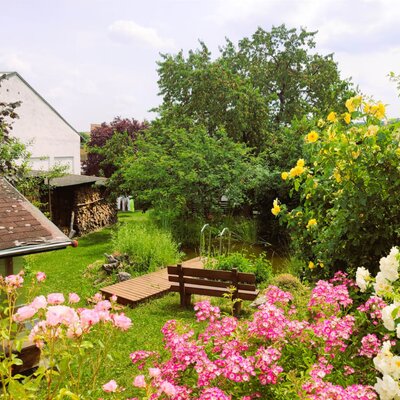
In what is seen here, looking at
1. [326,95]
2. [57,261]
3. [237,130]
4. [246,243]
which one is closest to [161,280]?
[57,261]

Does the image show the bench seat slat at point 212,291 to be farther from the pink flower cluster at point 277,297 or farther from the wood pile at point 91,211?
the wood pile at point 91,211

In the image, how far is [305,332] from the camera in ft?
10.4

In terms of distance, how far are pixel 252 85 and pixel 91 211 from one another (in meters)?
11.1

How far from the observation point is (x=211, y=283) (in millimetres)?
8492

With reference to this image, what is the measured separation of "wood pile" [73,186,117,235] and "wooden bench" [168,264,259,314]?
36.3 feet

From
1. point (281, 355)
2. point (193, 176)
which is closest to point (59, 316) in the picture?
point (281, 355)

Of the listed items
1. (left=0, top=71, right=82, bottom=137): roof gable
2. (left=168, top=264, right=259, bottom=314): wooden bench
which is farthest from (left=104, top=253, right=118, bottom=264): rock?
(left=0, top=71, right=82, bottom=137): roof gable

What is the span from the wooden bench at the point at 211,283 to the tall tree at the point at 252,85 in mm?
10119

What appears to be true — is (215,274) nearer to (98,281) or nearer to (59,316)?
(98,281)

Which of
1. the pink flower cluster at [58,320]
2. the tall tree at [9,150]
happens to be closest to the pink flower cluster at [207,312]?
the pink flower cluster at [58,320]

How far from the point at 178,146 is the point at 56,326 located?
50.0 feet

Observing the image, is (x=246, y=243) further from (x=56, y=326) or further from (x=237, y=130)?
(x=56, y=326)

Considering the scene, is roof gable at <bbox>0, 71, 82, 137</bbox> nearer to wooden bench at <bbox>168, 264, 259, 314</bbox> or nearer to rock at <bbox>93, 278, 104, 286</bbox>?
rock at <bbox>93, 278, 104, 286</bbox>

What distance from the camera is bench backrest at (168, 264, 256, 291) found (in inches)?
313
